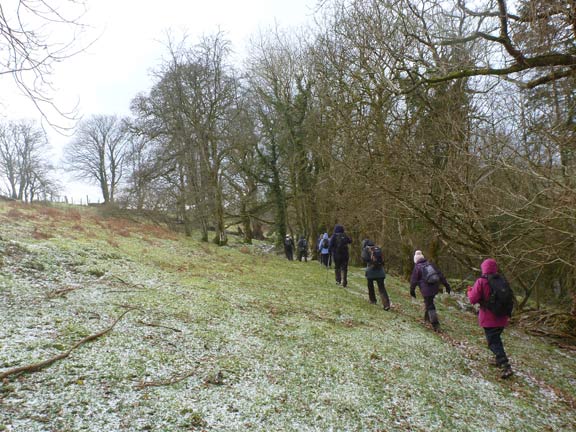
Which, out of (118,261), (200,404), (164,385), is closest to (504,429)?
(200,404)

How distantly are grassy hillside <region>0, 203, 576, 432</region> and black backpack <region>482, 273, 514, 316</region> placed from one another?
134 centimetres

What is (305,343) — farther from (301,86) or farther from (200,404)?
(301,86)

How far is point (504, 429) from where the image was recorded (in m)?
5.18

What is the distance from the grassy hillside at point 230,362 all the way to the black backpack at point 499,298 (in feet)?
4.40

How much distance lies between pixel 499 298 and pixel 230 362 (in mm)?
5274

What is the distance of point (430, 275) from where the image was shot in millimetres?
9469

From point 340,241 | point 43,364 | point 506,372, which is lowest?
point 506,372

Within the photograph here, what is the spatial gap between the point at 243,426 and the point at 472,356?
6.25 meters

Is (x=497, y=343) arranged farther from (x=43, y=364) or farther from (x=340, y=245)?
(x=43, y=364)

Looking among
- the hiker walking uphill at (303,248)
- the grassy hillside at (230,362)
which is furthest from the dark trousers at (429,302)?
the hiker walking uphill at (303,248)

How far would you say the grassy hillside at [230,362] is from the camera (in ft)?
13.7

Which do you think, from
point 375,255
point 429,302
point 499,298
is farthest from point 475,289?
point 375,255

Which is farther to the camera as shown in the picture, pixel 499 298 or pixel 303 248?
pixel 303 248

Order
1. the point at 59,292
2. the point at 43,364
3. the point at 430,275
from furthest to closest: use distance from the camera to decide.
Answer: the point at 430,275 → the point at 59,292 → the point at 43,364
